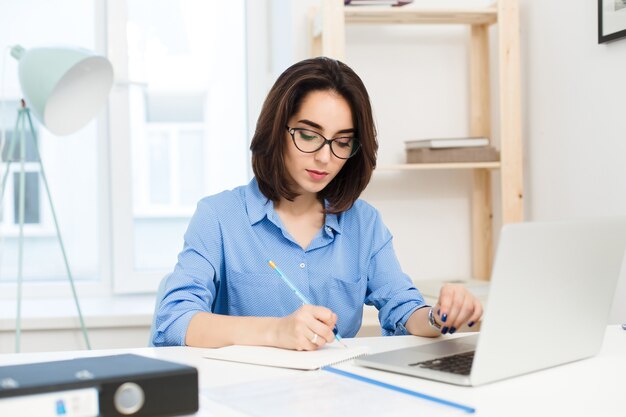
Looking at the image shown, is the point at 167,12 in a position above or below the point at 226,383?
above

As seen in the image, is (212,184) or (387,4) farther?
(212,184)

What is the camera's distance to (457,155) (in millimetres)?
2668

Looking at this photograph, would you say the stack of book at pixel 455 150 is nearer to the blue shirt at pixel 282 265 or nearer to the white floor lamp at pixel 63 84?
the blue shirt at pixel 282 265

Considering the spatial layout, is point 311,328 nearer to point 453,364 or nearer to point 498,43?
point 453,364

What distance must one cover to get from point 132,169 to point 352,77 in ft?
5.11

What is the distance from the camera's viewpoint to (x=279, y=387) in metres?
1.10

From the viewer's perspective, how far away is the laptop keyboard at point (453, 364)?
1158 millimetres

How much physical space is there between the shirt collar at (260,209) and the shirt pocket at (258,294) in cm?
12

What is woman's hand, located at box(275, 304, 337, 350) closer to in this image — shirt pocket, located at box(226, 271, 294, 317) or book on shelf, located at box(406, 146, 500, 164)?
shirt pocket, located at box(226, 271, 294, 317)

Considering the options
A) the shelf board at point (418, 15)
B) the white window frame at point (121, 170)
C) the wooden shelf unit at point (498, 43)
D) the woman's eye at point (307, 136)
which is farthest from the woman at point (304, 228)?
the white window frame at point (121, 170)

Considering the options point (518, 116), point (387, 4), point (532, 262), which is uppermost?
point (387, 4)

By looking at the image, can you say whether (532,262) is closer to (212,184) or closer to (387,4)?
(387,4)

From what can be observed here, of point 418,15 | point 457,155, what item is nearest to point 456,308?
point 457,155

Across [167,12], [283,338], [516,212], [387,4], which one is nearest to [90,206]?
[167,12]
